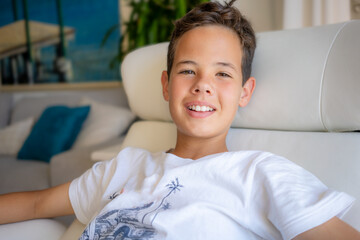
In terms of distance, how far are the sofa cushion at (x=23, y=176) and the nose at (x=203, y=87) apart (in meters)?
1.44

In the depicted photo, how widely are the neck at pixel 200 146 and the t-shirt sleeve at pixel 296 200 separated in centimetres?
22

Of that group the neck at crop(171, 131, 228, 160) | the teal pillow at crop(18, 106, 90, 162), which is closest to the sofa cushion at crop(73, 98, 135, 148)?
the teal pillow at crop(18, 106, 90, 162)

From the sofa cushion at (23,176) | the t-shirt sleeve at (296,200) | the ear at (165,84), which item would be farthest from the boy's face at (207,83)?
the sofa cushion at (23,176)

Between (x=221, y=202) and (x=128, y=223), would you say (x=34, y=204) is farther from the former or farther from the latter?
(x=221, y=202)

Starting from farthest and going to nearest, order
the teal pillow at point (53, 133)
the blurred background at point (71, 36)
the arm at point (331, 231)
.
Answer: the blurred background at point (71, 36)
the teal pillow at point (53, 133)
the arm at point (331, 231)

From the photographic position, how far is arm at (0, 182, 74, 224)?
883mm

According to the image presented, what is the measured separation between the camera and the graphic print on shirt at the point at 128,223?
29.2 inches

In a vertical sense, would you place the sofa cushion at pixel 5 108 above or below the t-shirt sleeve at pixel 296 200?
below

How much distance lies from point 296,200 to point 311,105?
29 cm

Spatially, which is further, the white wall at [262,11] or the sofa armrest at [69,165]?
the white wall at [262,11]

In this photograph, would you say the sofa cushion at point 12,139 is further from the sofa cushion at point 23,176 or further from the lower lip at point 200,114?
the lower lip at point 200,114

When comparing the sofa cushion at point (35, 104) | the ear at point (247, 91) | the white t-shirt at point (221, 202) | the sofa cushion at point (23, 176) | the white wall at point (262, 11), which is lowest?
the sofa cushion at point (23, 176)

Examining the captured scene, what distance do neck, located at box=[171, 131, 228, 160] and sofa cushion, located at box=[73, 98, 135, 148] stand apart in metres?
1.42

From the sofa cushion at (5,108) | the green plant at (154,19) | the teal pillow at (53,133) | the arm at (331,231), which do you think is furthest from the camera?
the sofa cushion at (5,108)
